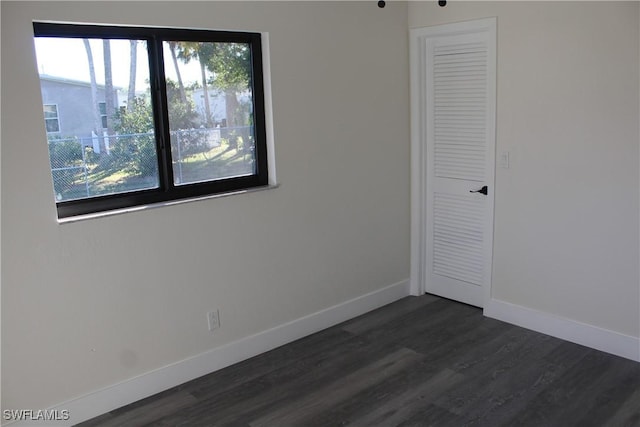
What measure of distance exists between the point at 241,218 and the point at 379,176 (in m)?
1.20

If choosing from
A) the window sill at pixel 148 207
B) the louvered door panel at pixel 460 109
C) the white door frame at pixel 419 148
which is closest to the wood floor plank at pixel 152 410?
the window sill at pixel 148 207

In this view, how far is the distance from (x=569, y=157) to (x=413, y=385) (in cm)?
163

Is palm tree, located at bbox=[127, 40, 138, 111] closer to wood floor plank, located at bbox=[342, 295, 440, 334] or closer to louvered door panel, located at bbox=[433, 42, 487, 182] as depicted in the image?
wood floor plank, located at bbox=[342, 295, 440, 334]

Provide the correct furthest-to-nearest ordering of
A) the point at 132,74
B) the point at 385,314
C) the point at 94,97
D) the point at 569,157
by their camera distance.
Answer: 1. the point at 385,314
2. the point at 569,157
3. the point at 132,74
4. the point at 94,97

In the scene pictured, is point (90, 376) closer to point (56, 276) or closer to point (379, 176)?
point (56, 276)

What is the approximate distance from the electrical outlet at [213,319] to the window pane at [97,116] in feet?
2.66

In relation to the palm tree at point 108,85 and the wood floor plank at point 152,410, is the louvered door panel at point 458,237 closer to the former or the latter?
the wood floor plank at point 152,410

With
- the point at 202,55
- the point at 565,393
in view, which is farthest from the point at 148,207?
the point at 565,393

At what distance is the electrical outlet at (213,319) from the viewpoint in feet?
10.8

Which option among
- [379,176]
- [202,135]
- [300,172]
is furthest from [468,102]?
[202,135]

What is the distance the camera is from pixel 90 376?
288cm

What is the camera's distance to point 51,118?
106 inches

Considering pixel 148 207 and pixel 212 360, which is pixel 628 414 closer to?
pixel 212 360

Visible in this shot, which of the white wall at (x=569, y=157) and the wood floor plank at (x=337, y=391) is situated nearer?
the wood floor plank at (x=337, y=391)
